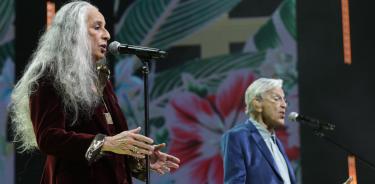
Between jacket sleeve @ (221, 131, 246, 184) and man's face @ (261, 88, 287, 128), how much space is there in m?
0.31

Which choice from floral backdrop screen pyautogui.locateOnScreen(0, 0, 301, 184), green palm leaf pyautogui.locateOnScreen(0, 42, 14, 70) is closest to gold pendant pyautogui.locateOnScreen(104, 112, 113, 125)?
floral backdrop screen pyautogui.locateOnScreen(0, 0, 301, 184)

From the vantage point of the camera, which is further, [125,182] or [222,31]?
[222,31]

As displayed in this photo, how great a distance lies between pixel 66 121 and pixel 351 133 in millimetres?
3647

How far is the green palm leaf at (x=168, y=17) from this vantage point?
17.5 ft

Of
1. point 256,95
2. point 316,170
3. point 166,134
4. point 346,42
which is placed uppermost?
point 346,42

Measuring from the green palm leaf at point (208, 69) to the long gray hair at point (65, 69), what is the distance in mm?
2892

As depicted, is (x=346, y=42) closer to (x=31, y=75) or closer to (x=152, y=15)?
(x=152, y=15)

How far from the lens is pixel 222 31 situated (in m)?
5.32

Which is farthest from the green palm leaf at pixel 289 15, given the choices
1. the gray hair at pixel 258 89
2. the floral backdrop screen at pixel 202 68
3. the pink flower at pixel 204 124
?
the gray hair at pixel 258 89

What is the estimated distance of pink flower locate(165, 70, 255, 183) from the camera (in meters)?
5.17

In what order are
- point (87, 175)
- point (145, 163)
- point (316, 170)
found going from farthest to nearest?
point (316, 170)
point (145, 163)
point (87, 175)

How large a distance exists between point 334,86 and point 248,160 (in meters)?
1.86

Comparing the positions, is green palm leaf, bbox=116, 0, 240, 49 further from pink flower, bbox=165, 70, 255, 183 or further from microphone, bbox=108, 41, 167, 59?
microphone, bbox=108, 41, 167, 59

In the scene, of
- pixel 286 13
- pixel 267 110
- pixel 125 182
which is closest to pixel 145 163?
pixel 125 182
